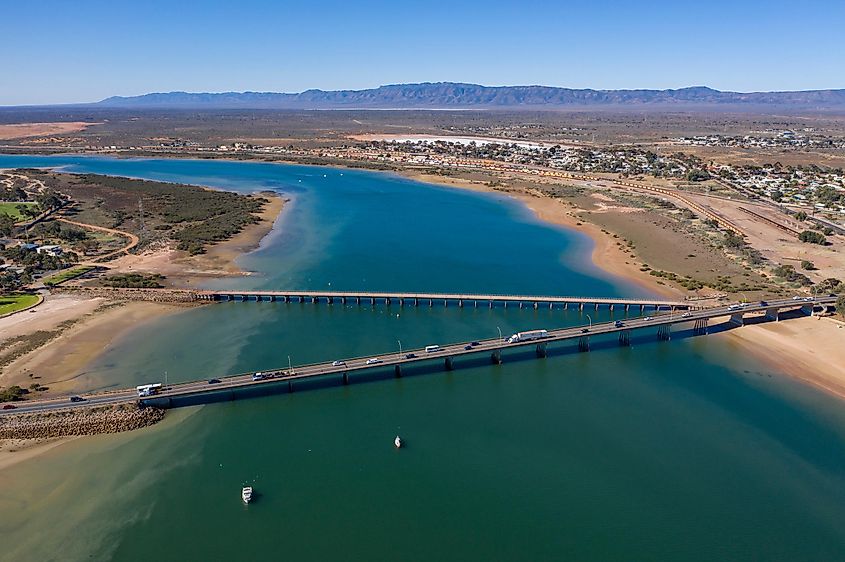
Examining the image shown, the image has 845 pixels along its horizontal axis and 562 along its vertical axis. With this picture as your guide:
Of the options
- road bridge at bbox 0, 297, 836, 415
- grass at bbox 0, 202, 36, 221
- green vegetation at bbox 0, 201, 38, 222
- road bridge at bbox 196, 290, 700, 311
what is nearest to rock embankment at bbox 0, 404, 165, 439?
road bridge at bbox 0, 297, 836, 415

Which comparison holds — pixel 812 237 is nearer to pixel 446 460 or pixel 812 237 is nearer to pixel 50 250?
pixel 446 460

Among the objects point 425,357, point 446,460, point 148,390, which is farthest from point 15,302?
point 446,460

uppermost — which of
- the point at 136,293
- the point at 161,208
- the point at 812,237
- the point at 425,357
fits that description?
the point at 161,208

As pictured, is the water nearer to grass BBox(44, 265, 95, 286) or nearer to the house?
grass BBox(44, 265, 95, 286)

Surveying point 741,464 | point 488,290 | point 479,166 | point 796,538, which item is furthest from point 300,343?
point 479,166

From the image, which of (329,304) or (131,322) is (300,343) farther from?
(131,322)

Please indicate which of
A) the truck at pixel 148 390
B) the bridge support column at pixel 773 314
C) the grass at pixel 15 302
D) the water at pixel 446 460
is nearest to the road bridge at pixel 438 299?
the water at pixel 446 460

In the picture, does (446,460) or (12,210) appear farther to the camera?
(12,210)
